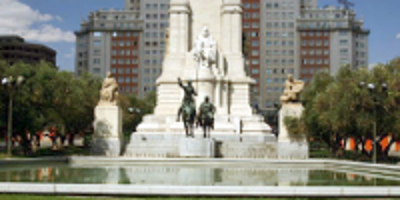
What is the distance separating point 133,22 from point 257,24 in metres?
28.3

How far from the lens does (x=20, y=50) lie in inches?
5782

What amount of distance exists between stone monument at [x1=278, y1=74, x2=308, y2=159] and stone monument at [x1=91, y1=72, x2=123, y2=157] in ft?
36.8

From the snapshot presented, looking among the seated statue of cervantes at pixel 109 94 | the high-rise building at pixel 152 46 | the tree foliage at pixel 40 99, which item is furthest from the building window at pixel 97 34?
the seated statue of cervantes at pixel 109 94

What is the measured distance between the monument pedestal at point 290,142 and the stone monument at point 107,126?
11.2 m

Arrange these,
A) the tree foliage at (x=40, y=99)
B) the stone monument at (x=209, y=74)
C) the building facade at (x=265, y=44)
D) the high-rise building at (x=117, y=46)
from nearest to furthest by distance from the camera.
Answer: the tree foliage at (x=40, y=99), the stone monument at (x=209, y=74), the building facade at (x=265, y=44), the high-rise building at (x=117, y=46)

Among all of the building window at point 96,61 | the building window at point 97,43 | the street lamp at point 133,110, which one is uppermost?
the building window at point 97,43

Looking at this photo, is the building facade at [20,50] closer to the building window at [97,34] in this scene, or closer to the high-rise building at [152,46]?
the building window at [97,34]

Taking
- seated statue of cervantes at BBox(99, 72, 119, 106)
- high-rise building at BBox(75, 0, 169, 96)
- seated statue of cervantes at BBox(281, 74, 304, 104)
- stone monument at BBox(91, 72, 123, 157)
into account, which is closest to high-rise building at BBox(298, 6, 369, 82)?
high-rise building at BBox(75, 0, 169, 96)

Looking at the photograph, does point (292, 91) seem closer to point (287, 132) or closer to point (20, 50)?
point (287, 132)

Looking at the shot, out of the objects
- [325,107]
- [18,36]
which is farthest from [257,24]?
[325,107]

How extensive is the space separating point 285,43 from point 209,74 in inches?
3266

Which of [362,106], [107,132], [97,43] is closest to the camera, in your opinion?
[362,106]

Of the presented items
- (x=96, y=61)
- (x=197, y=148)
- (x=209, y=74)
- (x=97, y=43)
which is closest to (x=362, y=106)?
(x=197, y=148)

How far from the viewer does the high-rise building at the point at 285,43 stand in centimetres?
12100
